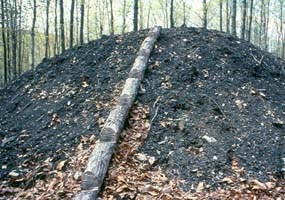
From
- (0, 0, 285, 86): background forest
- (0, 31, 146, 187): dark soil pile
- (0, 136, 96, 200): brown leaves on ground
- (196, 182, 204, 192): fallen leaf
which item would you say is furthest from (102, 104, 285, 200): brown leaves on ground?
(0, 0, 285, 86): background forest

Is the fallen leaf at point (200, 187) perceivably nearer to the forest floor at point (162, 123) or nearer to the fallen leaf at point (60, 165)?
the forest floor at point (162, 123)

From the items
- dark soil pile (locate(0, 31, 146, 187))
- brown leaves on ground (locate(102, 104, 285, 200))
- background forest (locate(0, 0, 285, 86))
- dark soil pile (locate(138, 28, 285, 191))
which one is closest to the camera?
brown leaves on ground (locate(102, 104, 285, 200))

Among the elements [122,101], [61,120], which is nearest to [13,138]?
[61,120]

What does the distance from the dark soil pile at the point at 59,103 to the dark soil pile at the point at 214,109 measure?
25.8 inches

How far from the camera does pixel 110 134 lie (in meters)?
4.24

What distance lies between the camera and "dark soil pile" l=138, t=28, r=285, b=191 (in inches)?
156

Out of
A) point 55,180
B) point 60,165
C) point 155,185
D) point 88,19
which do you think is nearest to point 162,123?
point 155,185

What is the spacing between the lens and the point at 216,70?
5.55 m

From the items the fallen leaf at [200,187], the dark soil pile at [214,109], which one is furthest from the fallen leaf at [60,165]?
the fallen leaf at [200,187]

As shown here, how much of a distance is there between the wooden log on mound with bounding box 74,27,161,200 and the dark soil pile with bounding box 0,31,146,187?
0.62 ft

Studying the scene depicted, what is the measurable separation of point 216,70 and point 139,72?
1.24 metres

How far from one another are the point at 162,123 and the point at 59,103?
68.0 inches

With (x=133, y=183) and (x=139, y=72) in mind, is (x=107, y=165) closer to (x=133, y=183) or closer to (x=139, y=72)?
(x=133, y=183)

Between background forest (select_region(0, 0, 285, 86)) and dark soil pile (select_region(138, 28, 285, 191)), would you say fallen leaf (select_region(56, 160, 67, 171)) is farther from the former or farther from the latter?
background forest (select_region(0, 0, 285, 86))
